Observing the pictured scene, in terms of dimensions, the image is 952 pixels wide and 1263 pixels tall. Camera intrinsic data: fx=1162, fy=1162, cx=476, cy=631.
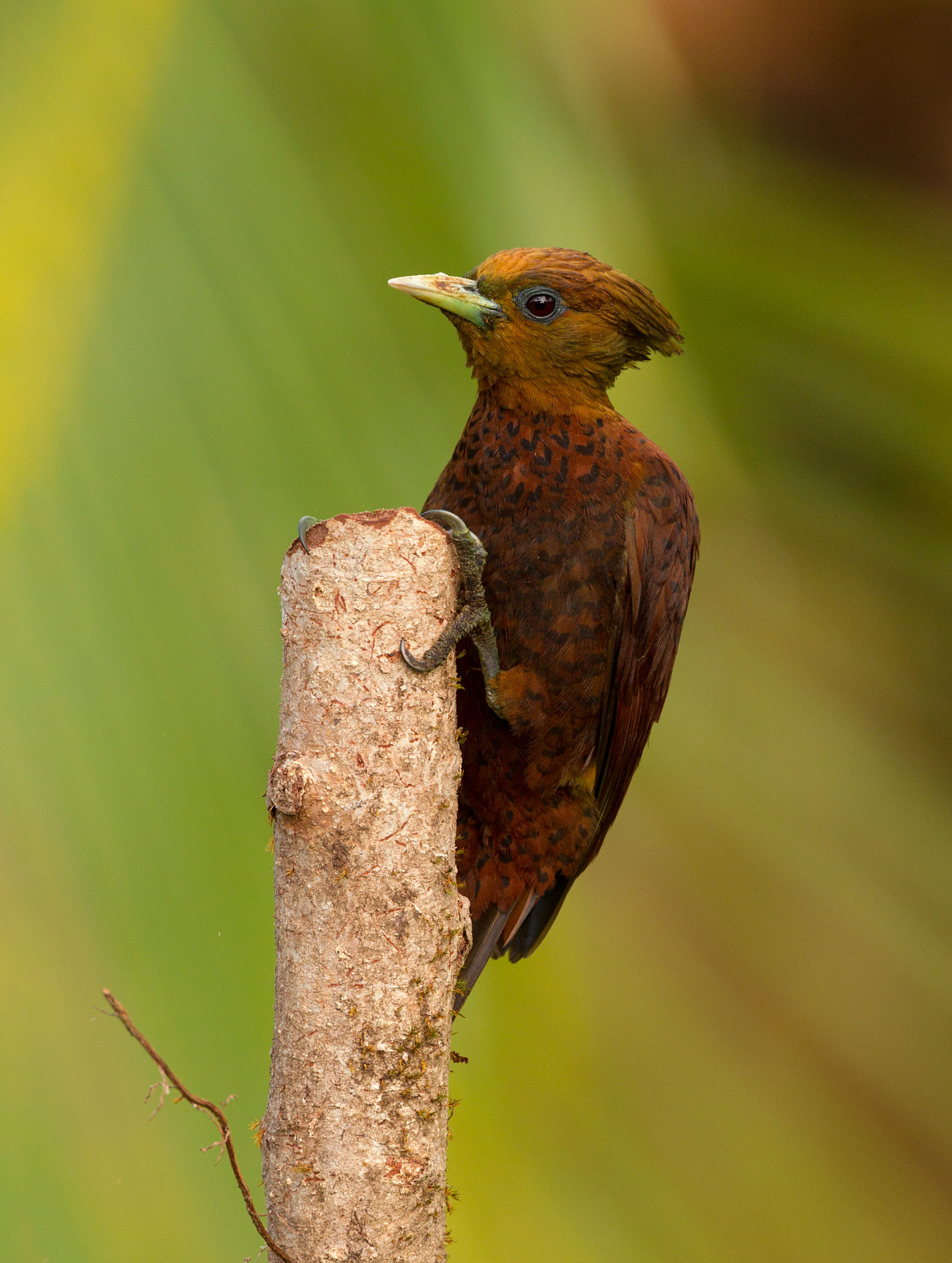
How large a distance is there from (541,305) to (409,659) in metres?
0.79

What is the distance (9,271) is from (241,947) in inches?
53.0

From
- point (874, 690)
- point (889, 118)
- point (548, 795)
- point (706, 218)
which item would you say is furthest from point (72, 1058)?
point (889, 118)

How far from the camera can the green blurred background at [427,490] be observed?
7.08 feet

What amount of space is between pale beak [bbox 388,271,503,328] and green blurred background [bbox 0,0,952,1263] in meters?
0.38

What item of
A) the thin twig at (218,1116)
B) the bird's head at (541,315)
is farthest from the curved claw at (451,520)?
the thin twig at (218,1116)

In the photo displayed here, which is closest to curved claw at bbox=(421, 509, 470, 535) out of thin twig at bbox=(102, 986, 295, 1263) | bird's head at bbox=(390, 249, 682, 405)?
bird's head at bbox=(390, 249, 682, 405)

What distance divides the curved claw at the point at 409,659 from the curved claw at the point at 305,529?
20cm

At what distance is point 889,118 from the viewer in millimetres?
2746

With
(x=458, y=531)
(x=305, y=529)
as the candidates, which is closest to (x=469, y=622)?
(x=458, y=531)

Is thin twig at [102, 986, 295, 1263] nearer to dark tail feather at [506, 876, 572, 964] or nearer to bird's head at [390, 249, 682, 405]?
dark tail feather at [506, 876, 572, 964]

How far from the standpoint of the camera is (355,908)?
1697 mm

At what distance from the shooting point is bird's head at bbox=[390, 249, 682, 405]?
83.7 inches

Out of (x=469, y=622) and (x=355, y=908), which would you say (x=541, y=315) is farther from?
(x=355, y=908)

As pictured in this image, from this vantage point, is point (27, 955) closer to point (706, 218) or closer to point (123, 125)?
point (123, 125)
